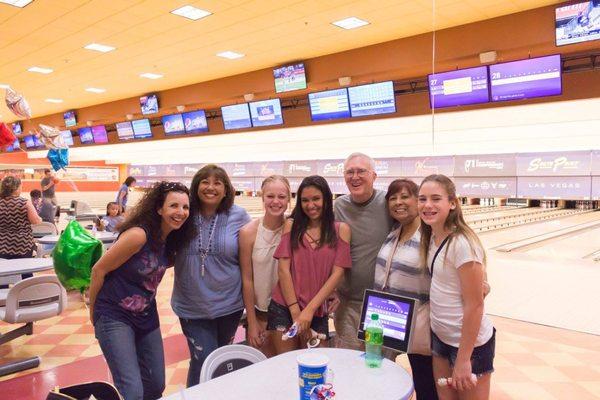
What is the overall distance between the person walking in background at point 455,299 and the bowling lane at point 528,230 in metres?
Answer: 6.37

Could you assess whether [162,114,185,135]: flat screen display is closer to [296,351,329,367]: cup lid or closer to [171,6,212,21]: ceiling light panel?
[171,6,212,21]: ceiling light panel

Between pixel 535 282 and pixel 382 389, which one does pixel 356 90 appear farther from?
pixel 382 389

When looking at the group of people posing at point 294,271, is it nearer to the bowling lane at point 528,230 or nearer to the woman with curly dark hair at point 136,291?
the woman with curly dark hair at point 136,291

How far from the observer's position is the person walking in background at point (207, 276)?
6.32 feet

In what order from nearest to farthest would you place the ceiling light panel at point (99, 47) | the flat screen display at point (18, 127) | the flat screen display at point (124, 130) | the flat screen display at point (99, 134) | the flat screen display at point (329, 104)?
1. the ceiling light panel at point (99, 47)
2. the flat screen display at point (329, 104)
3. the flat screen display at point (124, 130)
4. the flat screen display at point (99, 134)
5. the flat screen display at point (18, 127)

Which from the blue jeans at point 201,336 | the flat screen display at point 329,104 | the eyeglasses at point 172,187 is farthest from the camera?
the flat screen display at point 329,104

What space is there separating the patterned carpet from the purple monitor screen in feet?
4.64

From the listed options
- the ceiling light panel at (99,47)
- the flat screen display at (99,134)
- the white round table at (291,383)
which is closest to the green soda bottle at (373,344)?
the white round table at (291,383)

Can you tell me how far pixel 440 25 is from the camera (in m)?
4.97

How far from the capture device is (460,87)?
5086mm

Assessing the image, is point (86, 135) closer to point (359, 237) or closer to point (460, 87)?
point (460, 87)

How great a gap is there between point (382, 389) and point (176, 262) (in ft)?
3.27

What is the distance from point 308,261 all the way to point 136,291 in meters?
0.65

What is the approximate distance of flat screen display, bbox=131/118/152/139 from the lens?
31.2 feet
